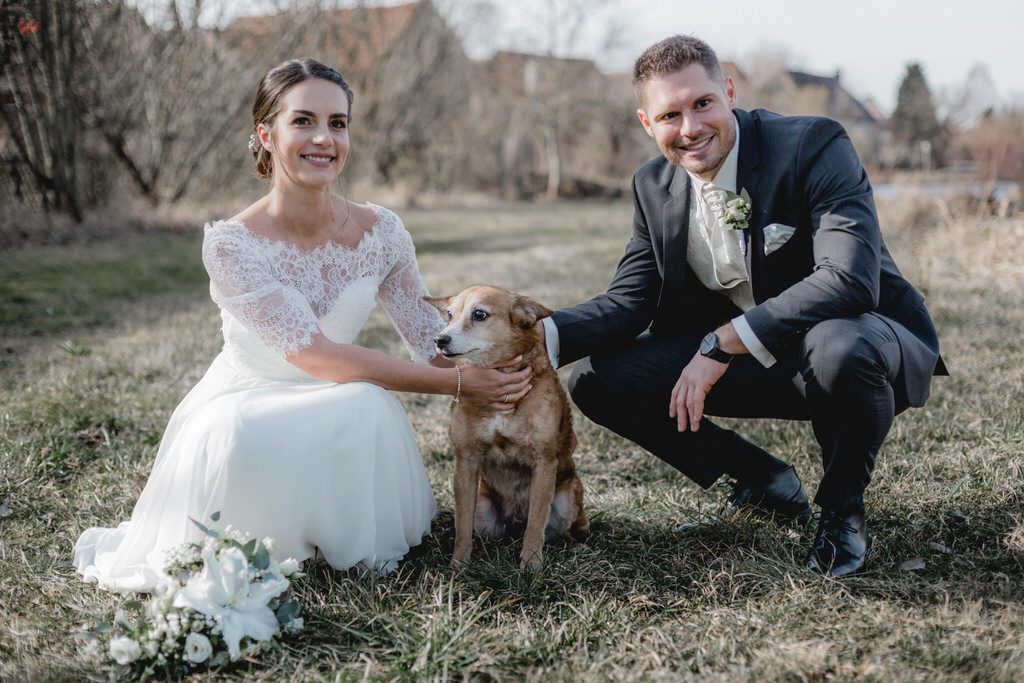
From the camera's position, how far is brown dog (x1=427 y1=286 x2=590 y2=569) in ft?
10.0

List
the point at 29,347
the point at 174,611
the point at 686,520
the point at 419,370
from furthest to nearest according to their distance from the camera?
the point at 29,347, the point at 686,520, the point at 419,370, the point at 174,611

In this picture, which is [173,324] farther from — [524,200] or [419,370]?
[524,200]

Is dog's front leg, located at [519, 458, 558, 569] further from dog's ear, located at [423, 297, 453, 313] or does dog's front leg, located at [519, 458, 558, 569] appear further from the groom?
dog's ear, located at [423, 297, 453, 313]

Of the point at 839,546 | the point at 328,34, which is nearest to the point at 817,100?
the point at 328,34

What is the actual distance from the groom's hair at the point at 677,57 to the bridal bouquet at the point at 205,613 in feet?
7.19

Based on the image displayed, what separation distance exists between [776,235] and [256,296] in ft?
6.46

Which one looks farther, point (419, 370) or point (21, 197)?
point (21, 197)

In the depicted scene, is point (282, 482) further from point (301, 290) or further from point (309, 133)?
point (309, 133)

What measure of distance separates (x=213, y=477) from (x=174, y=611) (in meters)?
0.58

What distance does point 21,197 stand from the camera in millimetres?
11977

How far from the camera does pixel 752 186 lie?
10.3 feet

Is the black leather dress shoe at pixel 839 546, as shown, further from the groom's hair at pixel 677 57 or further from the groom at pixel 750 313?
the groom's hair at pixel 677 57

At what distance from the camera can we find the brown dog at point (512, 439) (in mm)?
3051

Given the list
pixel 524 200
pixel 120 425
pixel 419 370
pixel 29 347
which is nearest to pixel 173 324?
pixel 29 347
